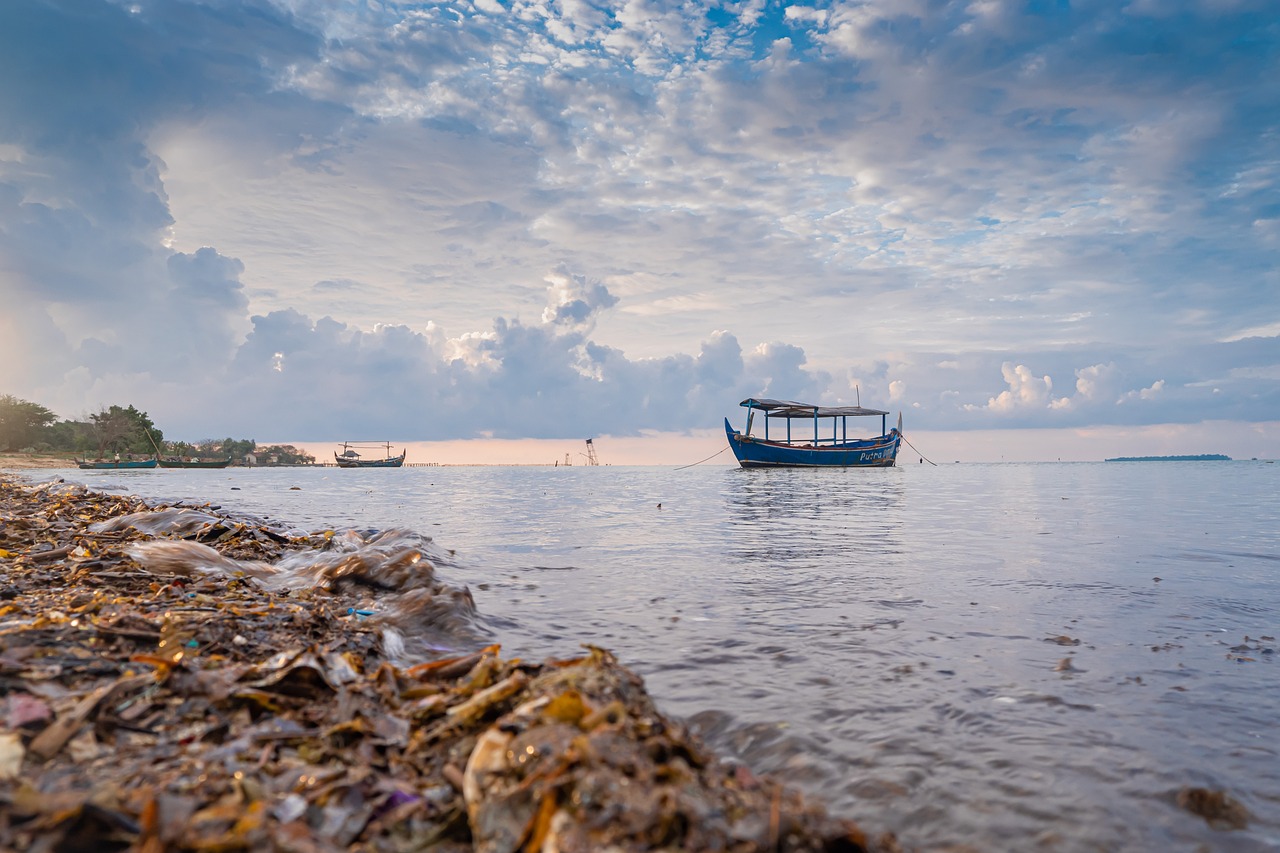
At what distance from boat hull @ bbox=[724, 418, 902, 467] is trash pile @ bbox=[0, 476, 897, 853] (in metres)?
84.6

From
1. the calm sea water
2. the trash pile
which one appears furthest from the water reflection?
the trash pile

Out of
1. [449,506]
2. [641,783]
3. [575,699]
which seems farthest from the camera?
[449,506]

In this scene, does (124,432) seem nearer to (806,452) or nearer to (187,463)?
(187,463)

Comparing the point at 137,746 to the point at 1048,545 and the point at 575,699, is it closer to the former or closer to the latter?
the point at 575,699

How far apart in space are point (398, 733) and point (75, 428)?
153366 mm

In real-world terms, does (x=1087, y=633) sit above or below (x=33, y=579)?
below

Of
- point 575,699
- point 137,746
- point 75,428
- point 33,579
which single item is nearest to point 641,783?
point 575,699

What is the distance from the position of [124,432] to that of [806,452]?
111969mm

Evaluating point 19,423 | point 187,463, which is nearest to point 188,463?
point 187,463

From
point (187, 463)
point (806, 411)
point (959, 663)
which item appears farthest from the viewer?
point (187, 463)

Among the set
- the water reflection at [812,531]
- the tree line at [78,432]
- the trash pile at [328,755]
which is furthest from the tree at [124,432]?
the trash pile at [328,755]

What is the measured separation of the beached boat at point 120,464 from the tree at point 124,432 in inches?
109

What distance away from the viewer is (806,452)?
90250mm

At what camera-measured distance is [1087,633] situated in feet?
22.5
